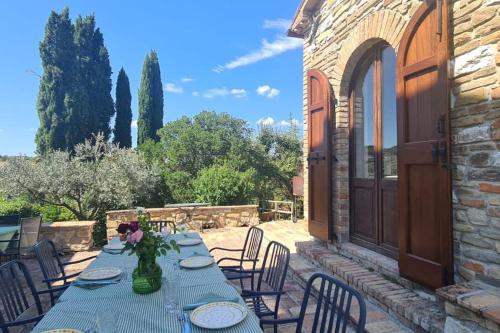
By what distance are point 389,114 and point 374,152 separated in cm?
45

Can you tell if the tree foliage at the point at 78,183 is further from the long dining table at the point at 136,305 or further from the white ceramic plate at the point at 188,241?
the long dining table at the point at 136,305

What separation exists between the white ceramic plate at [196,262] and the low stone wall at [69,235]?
389cm

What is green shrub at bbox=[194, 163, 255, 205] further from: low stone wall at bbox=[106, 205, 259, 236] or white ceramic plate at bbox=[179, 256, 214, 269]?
white ceramic plate at bbox=[179, 256, 214, 269]

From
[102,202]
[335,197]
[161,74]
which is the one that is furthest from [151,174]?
[161,74]

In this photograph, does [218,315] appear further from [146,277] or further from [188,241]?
[188,241]

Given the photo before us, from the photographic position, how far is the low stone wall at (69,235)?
5.41 m

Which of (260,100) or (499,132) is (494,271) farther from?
(260,100)

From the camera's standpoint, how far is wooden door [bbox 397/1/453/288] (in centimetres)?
233

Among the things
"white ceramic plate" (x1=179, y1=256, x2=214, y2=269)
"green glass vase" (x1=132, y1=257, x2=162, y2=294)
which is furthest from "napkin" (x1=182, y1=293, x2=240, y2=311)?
"white ceramic plate" (x1=179, y1=256, x2=214, y2=269)

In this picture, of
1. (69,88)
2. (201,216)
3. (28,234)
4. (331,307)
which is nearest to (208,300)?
(331,307)

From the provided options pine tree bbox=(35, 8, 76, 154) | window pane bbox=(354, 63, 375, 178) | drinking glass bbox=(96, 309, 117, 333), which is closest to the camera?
drinking glass bbox=(96, 309, 117, 333)

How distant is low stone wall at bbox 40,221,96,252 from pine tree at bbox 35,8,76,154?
8623 mm

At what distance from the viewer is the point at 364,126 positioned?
3.85 m

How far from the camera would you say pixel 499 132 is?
2.04m
